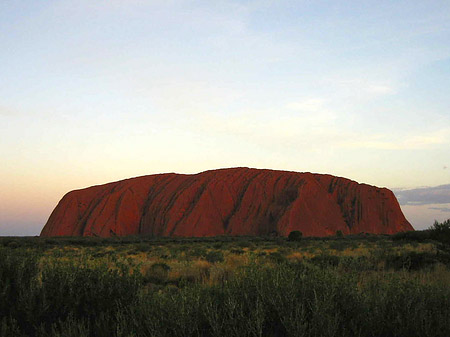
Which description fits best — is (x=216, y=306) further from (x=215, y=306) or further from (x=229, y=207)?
(x=229, y=207)

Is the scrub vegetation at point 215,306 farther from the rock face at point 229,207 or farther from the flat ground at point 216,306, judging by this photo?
the rock face at point 229,207

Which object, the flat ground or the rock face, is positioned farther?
the rock face

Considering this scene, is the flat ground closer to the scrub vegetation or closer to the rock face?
the scrub vegetation

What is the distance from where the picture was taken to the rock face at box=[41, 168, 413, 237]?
59.8 metres

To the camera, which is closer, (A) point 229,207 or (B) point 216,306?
(B) point 216,306

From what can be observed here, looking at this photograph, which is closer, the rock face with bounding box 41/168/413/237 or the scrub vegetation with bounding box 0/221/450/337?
the scrub vegetation with bounding box 0/221/450/337

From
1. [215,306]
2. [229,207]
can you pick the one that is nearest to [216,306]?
[215,306]

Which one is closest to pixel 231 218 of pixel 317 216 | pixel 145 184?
pixel 317 216

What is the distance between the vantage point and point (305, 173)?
228 ft

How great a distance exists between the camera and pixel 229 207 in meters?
64.0

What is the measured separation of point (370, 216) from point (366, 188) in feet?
20.1

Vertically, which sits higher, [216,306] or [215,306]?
[215,306]

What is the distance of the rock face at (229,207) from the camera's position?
196 ft

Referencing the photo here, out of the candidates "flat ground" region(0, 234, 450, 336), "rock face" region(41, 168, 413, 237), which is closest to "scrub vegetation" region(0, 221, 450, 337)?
"flat ground" region(0, 234, 450, 336)
